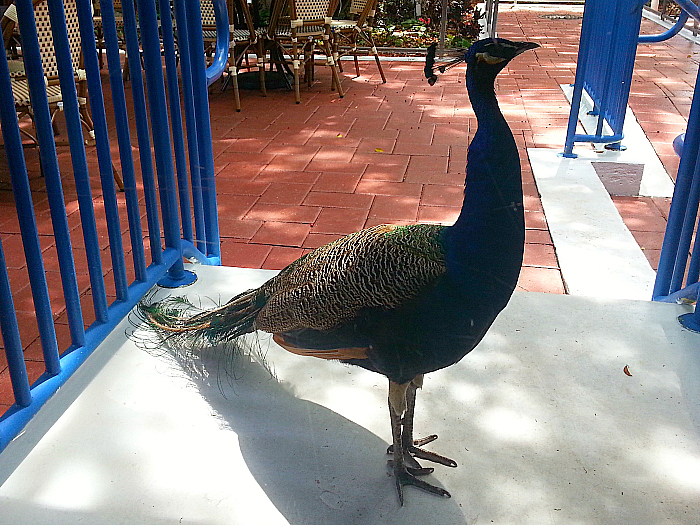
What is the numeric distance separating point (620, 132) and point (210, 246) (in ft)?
9.75

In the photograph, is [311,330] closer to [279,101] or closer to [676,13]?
[279,101]

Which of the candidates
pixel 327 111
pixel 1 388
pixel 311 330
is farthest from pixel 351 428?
pixel 327 111

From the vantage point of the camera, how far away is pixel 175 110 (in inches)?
97.7

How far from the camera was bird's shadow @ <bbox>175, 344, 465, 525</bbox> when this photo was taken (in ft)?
5.32

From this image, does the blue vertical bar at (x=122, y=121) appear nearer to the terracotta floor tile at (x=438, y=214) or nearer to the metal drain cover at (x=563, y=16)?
the terracotta floor tile at (x=438, y=214)

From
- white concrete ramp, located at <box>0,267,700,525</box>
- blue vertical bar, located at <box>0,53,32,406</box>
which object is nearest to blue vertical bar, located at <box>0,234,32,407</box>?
blue vertical bar, located at <box>0,53,32,406</box>

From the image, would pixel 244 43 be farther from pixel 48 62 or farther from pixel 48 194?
pixel 48 194

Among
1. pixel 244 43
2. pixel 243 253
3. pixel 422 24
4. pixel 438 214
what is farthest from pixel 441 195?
pixel 422 24

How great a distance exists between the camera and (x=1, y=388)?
2.25m

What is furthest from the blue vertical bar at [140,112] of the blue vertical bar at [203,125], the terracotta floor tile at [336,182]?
the terracotta floor tile at [336,182]

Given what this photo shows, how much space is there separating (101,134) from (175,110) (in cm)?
47

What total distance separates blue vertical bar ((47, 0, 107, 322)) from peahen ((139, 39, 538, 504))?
70cm

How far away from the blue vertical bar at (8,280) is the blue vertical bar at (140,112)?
0.60 m

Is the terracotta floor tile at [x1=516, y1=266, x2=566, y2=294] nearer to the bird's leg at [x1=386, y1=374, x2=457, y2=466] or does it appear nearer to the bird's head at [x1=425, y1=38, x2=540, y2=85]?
the bird's leg at [x1=386, y1=374, x2=457, y2=466]
